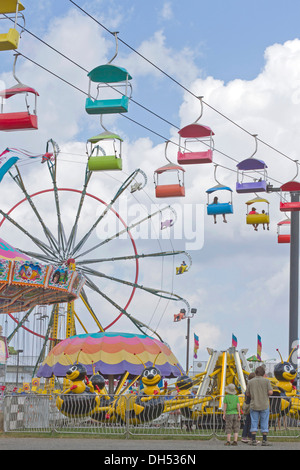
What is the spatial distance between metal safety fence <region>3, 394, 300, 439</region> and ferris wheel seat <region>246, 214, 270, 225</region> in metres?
7.03

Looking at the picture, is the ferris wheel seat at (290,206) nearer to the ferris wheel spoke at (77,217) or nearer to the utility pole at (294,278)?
the utility pole at (294,278)

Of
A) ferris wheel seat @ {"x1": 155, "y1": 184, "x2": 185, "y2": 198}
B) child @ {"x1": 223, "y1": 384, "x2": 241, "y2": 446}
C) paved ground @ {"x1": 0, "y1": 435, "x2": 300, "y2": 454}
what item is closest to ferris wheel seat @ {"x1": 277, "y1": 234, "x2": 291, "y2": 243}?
ferris wheel seat @ {"x1": 155, "y1": 184, "x2": 185, "y2": 198}

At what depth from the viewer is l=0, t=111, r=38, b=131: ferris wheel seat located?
15.4 meters

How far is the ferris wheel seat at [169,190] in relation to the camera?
69.9 ft

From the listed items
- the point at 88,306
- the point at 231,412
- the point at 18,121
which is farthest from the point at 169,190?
the point at 88,306

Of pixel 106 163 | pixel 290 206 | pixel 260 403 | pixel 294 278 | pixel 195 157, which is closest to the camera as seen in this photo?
pixel 260 403

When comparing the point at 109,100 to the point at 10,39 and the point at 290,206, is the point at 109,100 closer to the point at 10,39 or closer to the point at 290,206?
the point at 10,39

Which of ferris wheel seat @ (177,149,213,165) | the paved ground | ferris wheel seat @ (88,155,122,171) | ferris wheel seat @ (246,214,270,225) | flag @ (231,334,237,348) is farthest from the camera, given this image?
ferris wheel seat @ (246,214,270,225)

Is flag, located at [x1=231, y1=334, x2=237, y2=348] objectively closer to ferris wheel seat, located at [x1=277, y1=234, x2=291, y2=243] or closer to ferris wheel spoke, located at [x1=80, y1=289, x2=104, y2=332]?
ferris wheel seat, located at [x1=277, y1=234, x2=291, y2=243]

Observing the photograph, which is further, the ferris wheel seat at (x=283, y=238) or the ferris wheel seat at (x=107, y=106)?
the ferris wheel seat at (x=283, y=238)

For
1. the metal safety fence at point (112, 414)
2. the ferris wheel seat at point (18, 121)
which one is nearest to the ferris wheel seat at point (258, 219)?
the metal safety fence at point (112, 414)

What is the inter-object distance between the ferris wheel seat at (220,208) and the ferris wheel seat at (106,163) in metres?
5.49

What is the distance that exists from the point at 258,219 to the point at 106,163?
7.64m

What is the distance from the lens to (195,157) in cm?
1880
